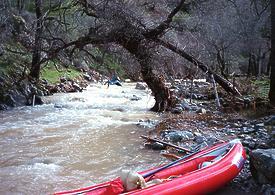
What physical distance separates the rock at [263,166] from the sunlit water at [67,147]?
6.05 feet

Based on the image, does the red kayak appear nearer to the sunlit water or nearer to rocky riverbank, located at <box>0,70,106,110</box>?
the sunlit water

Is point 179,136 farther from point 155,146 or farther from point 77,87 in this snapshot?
point 77,87

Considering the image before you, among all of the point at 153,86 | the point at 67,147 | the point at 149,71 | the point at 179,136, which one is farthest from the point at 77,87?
the point at 179,136

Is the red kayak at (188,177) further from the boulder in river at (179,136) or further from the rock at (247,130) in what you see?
the rock at (247,130)

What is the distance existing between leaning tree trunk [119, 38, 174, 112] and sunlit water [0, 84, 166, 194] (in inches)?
28.3

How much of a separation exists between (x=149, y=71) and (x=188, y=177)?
23.2ft

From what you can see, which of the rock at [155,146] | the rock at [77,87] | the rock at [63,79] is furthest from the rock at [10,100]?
the rock at [155,146]

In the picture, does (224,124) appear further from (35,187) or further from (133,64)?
(35,187)

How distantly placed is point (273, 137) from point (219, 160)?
8.35 ft

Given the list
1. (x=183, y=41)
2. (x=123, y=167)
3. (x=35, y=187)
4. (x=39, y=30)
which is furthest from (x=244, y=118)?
(x=39, y=30)

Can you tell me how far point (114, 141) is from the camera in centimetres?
753

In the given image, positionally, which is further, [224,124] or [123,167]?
[224,124]

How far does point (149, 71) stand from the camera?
10.9 meters

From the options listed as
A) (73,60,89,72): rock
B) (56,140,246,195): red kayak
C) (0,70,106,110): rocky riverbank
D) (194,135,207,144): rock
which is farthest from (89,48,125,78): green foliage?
(56,140,246,195): red kayak
